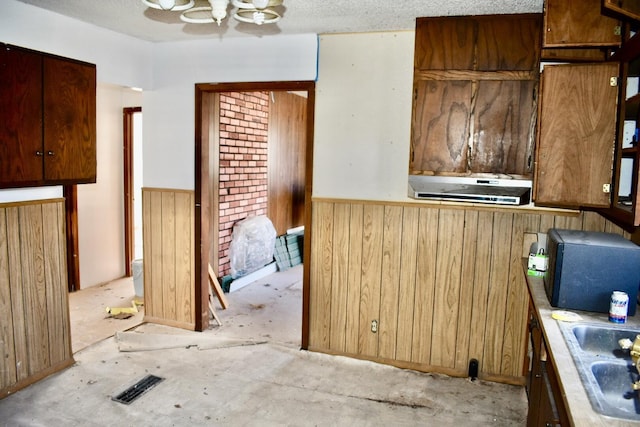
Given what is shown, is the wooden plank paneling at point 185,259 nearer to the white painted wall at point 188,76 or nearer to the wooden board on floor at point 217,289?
the white painted wall at point 188,76

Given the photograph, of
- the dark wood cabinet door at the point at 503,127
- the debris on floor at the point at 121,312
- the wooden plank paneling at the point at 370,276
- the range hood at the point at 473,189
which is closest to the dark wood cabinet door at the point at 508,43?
the dark wood cabinet door at the point at 503,127

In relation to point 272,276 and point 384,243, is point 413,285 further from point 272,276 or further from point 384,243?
point 272,276

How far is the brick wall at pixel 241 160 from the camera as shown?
516 centimetres

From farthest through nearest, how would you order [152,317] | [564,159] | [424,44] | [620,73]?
[152,317] → [424,44] → [564,159] → [620,73]

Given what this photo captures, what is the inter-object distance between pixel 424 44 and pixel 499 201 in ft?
3.59

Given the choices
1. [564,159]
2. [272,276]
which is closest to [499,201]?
[564,159]

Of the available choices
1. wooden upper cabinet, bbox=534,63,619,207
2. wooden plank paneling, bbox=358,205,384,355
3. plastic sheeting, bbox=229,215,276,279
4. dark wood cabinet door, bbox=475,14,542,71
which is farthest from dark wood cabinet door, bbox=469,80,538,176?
plastic sheeting, bbox=229,215,276,279

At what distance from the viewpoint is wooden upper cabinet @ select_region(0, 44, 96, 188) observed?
2.71 metres

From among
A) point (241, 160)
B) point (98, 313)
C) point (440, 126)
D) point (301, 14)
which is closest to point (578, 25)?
point (440, 126)

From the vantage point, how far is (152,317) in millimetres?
4281

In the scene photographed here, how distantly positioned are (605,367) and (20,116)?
3192 mm

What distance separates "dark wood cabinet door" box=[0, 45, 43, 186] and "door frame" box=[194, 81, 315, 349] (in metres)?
1.27

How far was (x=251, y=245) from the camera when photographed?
220 inches

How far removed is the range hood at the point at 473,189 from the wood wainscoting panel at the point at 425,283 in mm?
387
